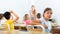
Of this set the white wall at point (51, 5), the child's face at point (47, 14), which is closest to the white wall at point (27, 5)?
the white wall at point (51, 5)

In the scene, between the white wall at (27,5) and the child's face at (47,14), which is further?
the white wall at (27,5)

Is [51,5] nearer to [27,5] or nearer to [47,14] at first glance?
[27,5]

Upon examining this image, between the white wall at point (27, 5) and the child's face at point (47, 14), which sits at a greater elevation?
the white wall at point (27, 5)

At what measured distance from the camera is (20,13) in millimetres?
7070

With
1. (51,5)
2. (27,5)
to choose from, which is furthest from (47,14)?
(27,5)

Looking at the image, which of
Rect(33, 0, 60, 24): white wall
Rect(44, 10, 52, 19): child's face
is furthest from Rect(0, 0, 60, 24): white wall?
Rect(44, 10, 52, 19): child's face

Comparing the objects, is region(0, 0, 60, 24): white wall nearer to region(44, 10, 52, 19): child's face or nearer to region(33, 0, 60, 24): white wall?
region(33, 0, 60, 24): white wall

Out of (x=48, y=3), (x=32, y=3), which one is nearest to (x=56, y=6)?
(x=48, y=3)

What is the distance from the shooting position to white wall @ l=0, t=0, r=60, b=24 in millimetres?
6824

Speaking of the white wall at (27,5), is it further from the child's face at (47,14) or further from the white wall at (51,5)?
the child's face at (47,14)

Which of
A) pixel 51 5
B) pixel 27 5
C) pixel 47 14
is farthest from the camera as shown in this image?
pixel 27 5

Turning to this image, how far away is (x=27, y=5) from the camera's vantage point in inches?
275

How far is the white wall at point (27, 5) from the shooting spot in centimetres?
682

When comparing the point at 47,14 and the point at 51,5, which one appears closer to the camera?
the point at 47,14
